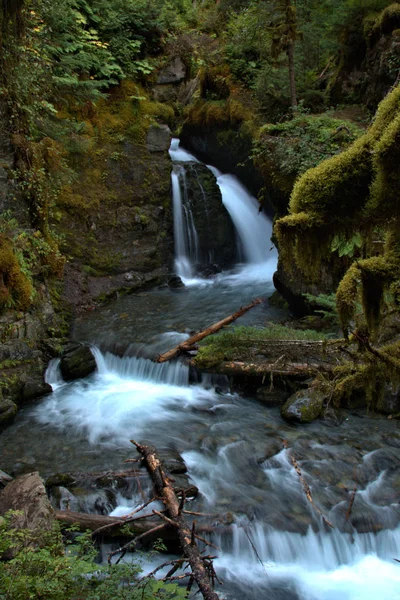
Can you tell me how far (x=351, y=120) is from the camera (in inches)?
506

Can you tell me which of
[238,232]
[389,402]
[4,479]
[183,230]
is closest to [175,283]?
[183,230]

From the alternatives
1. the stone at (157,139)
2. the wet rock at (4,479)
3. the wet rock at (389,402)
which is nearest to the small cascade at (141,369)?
the wet rock at (389,402)

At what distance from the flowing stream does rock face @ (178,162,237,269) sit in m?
6.54

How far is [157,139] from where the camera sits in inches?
611

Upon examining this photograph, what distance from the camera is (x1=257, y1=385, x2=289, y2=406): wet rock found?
7.57 meters

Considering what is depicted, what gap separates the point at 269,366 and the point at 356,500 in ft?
9.03

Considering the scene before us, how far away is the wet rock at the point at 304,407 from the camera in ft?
22.5

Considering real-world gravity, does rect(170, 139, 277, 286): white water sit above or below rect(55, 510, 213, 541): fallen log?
above

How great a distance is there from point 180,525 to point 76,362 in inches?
219

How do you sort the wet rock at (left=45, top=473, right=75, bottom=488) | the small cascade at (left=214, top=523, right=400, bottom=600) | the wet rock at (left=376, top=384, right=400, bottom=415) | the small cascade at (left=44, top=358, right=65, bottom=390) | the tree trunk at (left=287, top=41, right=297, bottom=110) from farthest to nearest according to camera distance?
1. the tree trunk at (left=287, top=41, right=297, bottom=110)
2. the small cascade at (left=44, top=358, right=65, bottom=390)
3. the wet rock at (left=376, top=384, right=400, bottom=415)
4. the wet rock at (left=45, top=473, right=75, bottom=488)
5. the small cascade at (left=214, top=523, right=400, bottom=600)

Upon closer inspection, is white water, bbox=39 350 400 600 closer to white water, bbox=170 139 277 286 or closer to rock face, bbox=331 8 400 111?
white water, bbox=170 139 277 286

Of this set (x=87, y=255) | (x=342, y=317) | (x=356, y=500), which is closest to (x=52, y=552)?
(x=342, y=317)

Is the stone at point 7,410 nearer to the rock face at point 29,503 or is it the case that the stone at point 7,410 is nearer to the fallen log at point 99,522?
the rock face at point 29,503

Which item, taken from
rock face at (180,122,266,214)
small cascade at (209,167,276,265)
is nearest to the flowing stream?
small cascade at (209,167,276,265)
